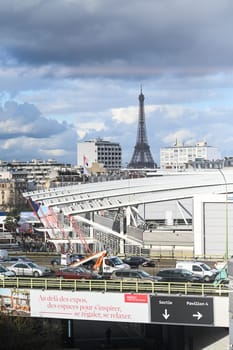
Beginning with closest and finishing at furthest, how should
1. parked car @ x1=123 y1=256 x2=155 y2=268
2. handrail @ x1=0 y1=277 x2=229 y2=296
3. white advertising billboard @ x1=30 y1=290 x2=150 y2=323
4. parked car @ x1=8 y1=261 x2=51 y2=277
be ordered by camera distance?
handrail @ x1=0 y1=277 x2=229 y2=296 < white advertising billboard @ x1=30 y1=290 x2=150 y2=323 < parked car @ x1=8 y1=261 x2=51 y2=277 < parked car @ x1=123 y1=256 x2=155 y2=268

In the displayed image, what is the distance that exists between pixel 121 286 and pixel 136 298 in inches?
29.8

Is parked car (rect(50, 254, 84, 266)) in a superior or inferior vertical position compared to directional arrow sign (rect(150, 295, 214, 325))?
superior

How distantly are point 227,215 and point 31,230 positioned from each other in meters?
46.7

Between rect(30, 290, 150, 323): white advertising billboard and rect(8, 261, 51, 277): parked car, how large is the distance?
422cm

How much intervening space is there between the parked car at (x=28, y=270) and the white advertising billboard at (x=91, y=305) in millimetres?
4223

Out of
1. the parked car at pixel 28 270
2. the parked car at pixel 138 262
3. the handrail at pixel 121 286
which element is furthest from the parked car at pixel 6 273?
the parked car at pixel 138 262

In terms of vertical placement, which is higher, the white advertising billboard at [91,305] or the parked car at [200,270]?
the parked car at [200,270]

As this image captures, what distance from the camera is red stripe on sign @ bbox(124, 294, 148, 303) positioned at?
951 inches

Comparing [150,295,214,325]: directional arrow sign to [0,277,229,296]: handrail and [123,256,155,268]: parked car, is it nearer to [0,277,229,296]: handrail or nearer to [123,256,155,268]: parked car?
[0,277,229,296]: handrail

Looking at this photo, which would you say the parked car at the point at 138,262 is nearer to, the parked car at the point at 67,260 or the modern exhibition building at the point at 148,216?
the parked car at the point at 67,260

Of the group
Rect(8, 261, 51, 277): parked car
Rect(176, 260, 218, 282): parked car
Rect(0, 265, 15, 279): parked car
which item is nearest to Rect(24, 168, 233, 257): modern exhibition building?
Rect(176, 260, 218, 282): parked car

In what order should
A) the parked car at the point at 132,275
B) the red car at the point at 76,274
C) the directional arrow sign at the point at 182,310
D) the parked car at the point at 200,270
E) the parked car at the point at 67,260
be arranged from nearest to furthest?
the directional arrow sign at the point at 182,310 < the parked car at the point at 132,275 < the red car at the point at 76,274 < the parked car at the point at 200,270 < the parked car at the point at 67,260

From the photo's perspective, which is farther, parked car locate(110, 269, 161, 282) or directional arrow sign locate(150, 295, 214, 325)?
parked car locate(110, 269, 161, 282)

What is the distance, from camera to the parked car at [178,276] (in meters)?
26.7
